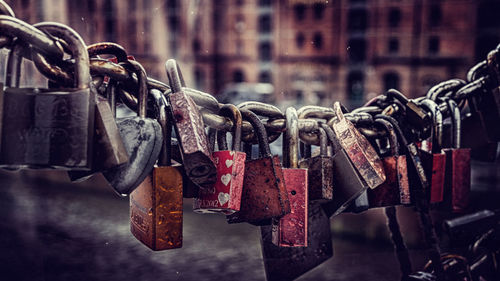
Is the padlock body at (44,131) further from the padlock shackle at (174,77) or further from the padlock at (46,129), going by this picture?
the padlock shackle at (174,77)

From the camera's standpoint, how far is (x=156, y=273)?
2334mm

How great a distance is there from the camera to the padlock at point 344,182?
87cm

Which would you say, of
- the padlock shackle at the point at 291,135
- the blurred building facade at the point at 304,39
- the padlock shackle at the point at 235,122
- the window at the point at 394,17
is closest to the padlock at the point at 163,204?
the padlock shackle at the point at 235,122

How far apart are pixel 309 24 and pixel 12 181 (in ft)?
89.8

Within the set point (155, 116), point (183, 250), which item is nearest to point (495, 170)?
point (183, 250)

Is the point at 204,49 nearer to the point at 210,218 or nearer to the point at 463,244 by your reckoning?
the point at 210,218

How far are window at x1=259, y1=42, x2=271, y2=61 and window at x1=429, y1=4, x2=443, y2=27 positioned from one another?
10.8 m

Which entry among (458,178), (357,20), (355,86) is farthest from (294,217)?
(355,86)

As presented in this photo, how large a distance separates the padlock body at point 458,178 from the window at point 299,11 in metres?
31.0

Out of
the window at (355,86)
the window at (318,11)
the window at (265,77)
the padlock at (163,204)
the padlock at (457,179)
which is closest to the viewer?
the padlock at (163,204)

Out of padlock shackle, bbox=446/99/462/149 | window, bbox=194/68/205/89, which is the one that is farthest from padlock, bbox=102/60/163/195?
window, bbox=194/68/205/89

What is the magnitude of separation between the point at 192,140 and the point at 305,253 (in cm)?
47

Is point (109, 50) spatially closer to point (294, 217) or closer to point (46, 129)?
point (46, 129)

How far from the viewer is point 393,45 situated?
29.0 m
